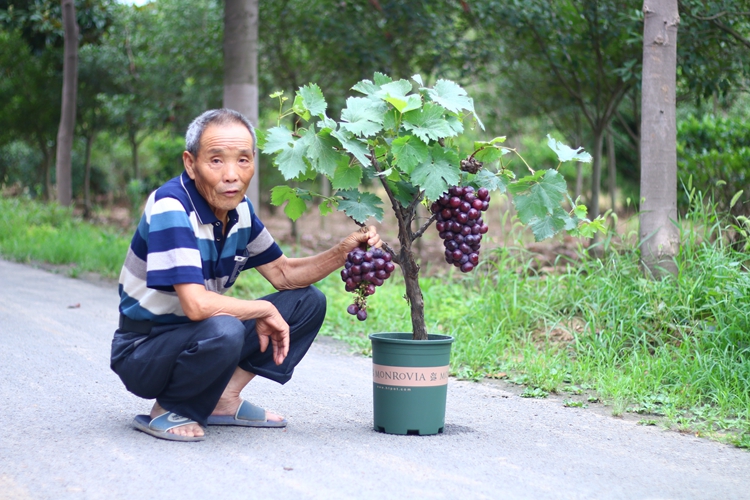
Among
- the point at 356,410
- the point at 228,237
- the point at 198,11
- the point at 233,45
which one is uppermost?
the point at 198,11

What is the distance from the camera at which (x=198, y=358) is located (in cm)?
322

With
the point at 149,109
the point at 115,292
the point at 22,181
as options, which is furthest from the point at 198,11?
the point at 22,181

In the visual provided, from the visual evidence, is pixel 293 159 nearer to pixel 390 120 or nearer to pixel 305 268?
pixel 390 120

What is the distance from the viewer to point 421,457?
3.28 m

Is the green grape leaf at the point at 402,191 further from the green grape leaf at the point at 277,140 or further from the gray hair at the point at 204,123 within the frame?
the gray hair at the point at 204,123

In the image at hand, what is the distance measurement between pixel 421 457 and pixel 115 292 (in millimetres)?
5871

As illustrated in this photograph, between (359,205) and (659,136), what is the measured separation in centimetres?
322

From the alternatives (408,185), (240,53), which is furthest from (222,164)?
(240,53)

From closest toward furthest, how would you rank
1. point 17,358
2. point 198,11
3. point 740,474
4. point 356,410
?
point 740,474, point 356,410, point 17,358, point 198,11

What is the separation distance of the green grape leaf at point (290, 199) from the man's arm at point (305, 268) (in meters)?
0.24

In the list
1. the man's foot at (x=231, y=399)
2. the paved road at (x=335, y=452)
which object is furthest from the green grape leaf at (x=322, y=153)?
the paved road at (x=335, y=452)

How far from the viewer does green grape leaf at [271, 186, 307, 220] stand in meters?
3.70

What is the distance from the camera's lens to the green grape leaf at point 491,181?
3.53 metres

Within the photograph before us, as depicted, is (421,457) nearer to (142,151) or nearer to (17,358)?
(17,358)
